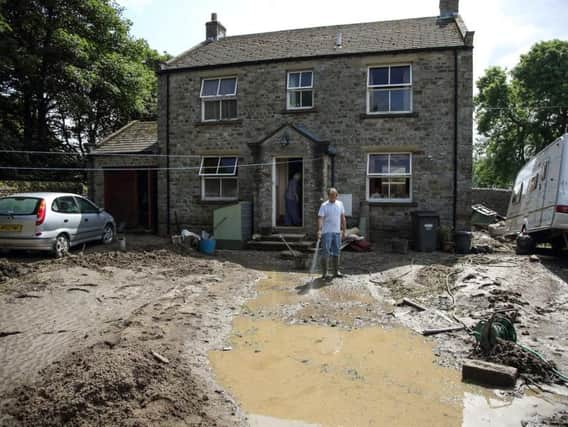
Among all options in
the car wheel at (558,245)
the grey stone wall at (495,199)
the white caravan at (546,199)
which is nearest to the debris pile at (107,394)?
the white caravan at (546,199)

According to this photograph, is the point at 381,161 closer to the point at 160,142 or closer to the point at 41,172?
the point at 160,142

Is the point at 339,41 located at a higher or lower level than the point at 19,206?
higher

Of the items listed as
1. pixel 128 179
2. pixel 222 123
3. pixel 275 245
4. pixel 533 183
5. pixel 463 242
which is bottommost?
pixel 275 245

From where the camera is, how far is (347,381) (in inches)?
173

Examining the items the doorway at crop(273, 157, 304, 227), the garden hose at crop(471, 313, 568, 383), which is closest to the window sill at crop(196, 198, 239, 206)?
the doorway at crop(273, 157, 304, 227)

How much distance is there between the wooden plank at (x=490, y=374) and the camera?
13.8ft

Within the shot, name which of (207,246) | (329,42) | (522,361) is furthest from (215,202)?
(522,361)

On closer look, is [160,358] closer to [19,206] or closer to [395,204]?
[19,206]

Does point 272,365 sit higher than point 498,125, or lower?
lower

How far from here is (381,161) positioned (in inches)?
567

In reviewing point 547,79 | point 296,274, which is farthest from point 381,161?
point 547,79

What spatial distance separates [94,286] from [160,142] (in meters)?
9.83

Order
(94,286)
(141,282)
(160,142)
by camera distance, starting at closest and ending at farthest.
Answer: (94,286) → (141,282) → (160,142)

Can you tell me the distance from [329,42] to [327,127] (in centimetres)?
355
